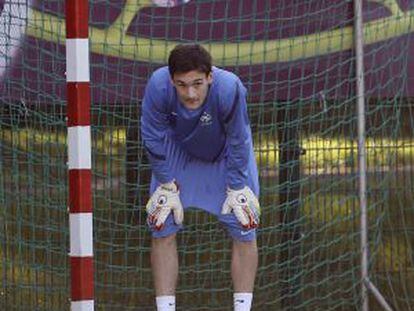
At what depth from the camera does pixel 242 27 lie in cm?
667

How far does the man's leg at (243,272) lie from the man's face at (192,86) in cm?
78

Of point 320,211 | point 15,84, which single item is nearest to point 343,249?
point 320,211

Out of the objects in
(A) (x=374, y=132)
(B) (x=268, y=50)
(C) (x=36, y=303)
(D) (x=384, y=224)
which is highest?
(B) (x=268, y=50)

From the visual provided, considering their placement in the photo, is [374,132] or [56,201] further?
[374,132]

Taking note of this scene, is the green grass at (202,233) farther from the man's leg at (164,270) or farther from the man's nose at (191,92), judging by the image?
the man's nose at (191,92)

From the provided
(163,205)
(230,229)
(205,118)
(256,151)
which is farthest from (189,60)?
(256,151)

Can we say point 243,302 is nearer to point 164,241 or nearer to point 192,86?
point 164,241

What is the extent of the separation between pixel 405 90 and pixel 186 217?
1641 millimetres

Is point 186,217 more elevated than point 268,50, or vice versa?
point 268,50

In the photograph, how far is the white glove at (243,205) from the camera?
521 centimetres

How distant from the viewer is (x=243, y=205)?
17.1 ft

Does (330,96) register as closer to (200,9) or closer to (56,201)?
(200,9)

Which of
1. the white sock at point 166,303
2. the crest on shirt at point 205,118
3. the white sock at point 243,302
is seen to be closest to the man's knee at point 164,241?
the white sock at point 166,303

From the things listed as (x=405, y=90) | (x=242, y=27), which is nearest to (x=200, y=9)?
(x=242, y=27)
